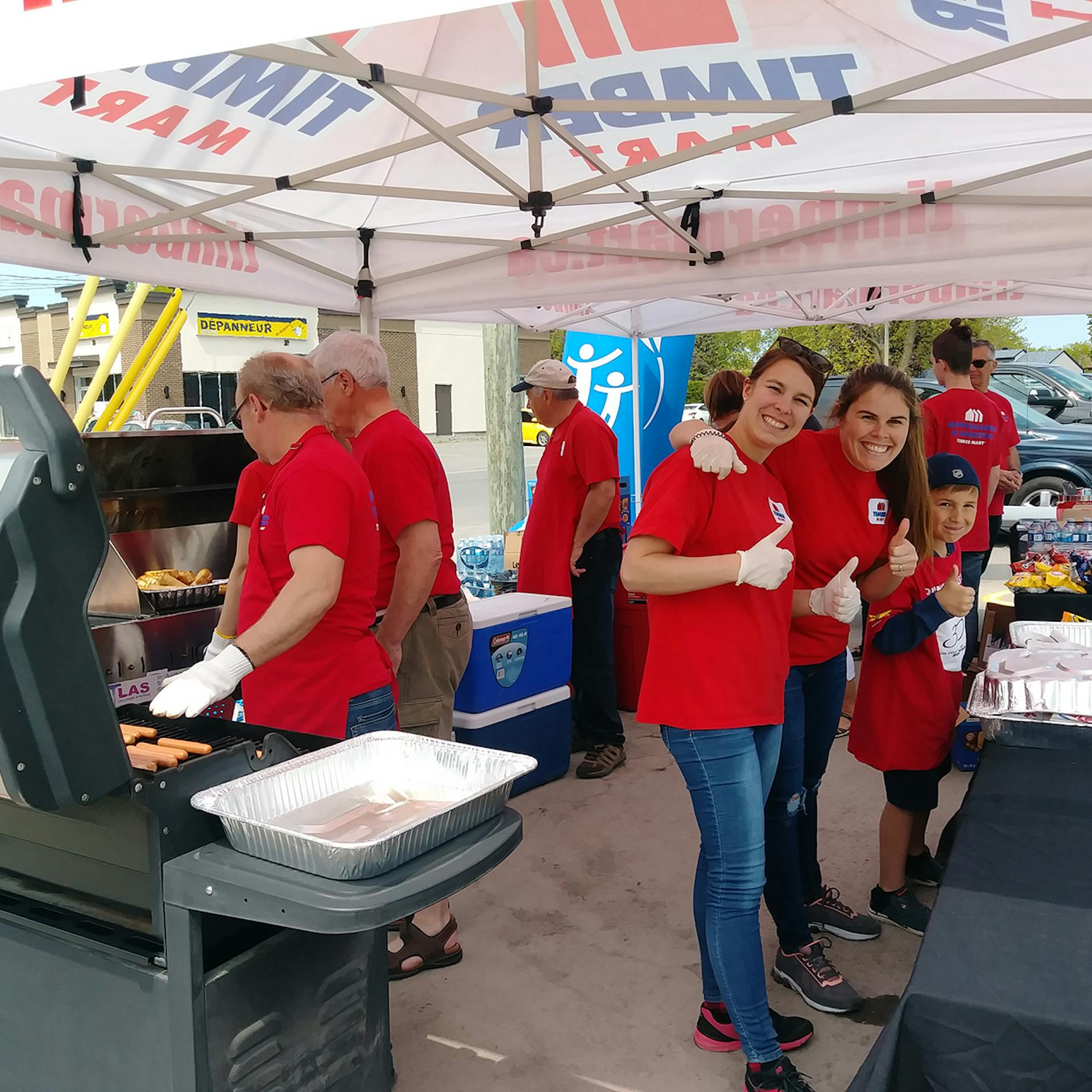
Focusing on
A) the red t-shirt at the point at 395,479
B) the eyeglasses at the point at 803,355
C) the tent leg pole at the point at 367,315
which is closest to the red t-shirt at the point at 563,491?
the tent leg pole at the point at 367,315

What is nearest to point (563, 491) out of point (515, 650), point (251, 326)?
point (515, 650)

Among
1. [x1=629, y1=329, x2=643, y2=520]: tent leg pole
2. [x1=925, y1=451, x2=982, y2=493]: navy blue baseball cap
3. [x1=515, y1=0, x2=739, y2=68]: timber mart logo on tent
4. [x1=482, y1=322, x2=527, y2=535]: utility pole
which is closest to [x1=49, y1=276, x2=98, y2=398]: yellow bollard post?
[x1=482, y1=322, x2=527, y2=535]: utility pole

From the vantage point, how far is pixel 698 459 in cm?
A: 210

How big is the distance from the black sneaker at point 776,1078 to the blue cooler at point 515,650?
2.10 m

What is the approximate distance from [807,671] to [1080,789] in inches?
27.8

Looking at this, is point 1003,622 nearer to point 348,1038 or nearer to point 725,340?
point 348,1038

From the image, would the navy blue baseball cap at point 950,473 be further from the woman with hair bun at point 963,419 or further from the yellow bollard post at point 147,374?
the yellow bollard post at point 147,374

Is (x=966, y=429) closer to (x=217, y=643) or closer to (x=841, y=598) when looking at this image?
(x=841, y=598)

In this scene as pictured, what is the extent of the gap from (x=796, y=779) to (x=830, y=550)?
0.60m

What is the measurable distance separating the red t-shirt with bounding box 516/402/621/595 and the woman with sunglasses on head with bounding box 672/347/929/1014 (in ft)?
6.19

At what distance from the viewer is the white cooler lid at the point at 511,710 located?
13.7 feet

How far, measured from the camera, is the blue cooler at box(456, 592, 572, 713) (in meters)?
4.17

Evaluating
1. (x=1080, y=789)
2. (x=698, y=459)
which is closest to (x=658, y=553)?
(x=698, y=459)

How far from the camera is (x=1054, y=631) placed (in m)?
3.25
